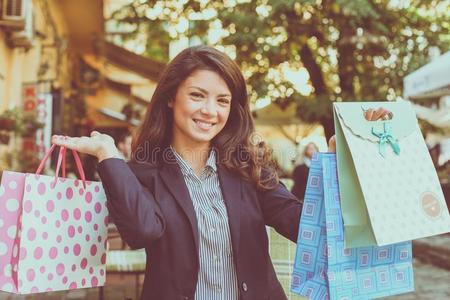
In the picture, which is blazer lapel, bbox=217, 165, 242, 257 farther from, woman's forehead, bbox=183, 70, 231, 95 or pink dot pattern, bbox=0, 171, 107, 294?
pink dot pattern, bbox=0, 171, 107, 294

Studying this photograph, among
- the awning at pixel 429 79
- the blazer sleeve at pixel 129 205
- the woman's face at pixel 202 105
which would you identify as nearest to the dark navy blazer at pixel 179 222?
the blazer sleeve at pixel 129 205

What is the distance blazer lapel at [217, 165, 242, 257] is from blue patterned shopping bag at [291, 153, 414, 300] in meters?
0.19

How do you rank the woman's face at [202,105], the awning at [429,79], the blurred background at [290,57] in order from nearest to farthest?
the woman's face at [202,105]
the blurred background at [290,57]
the awning at [429,79]

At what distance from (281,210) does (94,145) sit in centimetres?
63

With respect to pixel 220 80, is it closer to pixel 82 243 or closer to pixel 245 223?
pixel 245 223

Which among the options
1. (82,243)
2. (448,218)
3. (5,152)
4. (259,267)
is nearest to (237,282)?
(259,267)

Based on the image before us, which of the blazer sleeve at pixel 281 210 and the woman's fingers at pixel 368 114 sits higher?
the woman's fingers at pixel 368 114

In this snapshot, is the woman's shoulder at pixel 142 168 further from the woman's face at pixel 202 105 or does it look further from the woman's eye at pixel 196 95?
the woman's eye at pixel 196 95

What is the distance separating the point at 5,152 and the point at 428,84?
6.11 meters

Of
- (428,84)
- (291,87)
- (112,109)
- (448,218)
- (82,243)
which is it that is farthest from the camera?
(112,109)

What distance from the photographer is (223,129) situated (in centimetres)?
211

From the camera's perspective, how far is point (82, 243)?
1.94m

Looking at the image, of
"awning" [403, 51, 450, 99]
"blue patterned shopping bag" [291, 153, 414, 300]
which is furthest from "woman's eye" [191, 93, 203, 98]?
"awning" [403, 51, 450, 99]

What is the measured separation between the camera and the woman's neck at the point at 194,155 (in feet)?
6.52
